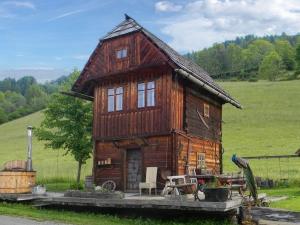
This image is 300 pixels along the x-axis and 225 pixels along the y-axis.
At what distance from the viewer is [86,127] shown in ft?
115

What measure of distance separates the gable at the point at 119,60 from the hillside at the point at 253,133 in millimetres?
23564

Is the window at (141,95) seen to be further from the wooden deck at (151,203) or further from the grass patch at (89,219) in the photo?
the grass patch at (89,219)

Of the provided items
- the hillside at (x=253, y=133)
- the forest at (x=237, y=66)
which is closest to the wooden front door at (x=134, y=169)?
the hillside at (x=253, y=133)

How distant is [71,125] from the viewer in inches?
1371

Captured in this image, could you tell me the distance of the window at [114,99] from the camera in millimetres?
24361

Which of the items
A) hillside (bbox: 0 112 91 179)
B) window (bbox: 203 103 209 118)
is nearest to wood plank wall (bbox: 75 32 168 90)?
window (bbox: 203 103 209 118)

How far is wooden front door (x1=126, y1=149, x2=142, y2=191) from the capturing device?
2322 cm

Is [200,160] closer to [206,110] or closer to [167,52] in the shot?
[206,110]

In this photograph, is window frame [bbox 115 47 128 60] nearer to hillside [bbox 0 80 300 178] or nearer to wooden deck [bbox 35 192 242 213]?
wooden deck [bbox 35 192 242 213]

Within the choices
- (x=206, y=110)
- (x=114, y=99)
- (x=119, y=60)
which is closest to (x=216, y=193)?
(x=114, y=99)

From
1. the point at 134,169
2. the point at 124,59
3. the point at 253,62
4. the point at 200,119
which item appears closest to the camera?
the point at 134,169

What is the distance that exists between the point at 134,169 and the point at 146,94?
3877 millimetres

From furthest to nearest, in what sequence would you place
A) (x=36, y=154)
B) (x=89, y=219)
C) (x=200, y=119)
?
(x=36, y=154)
(x=200, y=119)
(x=89, y=219)

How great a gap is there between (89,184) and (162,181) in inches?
194
